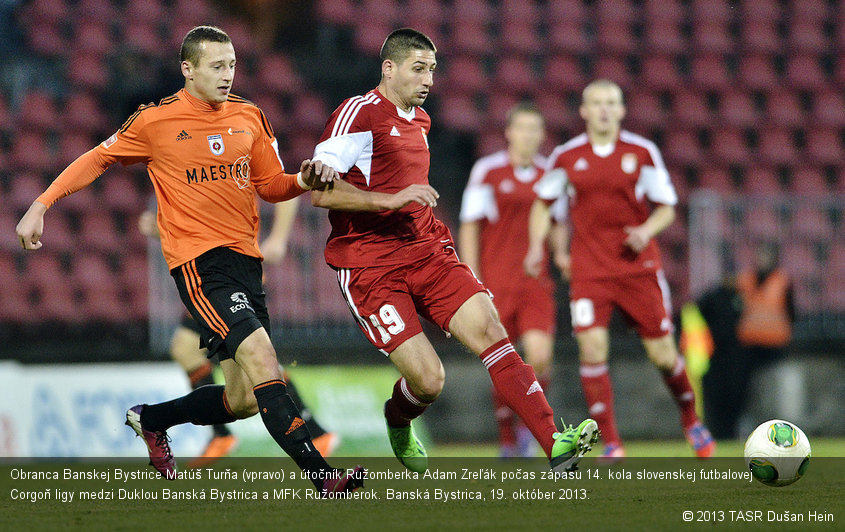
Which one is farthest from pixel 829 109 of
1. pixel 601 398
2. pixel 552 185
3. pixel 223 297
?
pixel 223 297

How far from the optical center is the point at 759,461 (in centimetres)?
526

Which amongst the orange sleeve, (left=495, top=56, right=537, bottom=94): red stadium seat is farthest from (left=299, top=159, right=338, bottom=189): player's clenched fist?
(left=495, top=56, right=537, bottom=94): red stadium seat

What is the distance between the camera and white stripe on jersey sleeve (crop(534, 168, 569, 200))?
25.2ft

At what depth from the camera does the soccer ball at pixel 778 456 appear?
5.22 m

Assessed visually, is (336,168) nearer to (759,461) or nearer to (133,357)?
(759,461)

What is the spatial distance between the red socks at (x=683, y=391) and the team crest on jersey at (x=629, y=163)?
1.29m

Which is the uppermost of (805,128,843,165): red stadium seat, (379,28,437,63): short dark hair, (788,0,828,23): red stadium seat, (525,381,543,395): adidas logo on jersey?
(788,0,828,23): red stadium seat

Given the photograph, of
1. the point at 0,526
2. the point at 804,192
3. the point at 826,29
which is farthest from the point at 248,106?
the point at 826,29

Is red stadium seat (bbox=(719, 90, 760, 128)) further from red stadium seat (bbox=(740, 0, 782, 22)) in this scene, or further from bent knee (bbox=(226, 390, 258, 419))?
bent knee (bbox=(226, 390, 258, 419))

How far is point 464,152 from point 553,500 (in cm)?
818

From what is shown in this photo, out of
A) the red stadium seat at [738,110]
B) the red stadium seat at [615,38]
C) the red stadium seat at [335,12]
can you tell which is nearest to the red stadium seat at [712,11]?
the red stadium seat at [615,38]

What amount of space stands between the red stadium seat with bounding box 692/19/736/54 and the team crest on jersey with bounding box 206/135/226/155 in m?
9.64

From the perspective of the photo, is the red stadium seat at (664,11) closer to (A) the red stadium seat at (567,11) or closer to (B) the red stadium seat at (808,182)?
(A) the red stadium seat at (567,11)

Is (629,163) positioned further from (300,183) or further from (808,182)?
(808,182)
